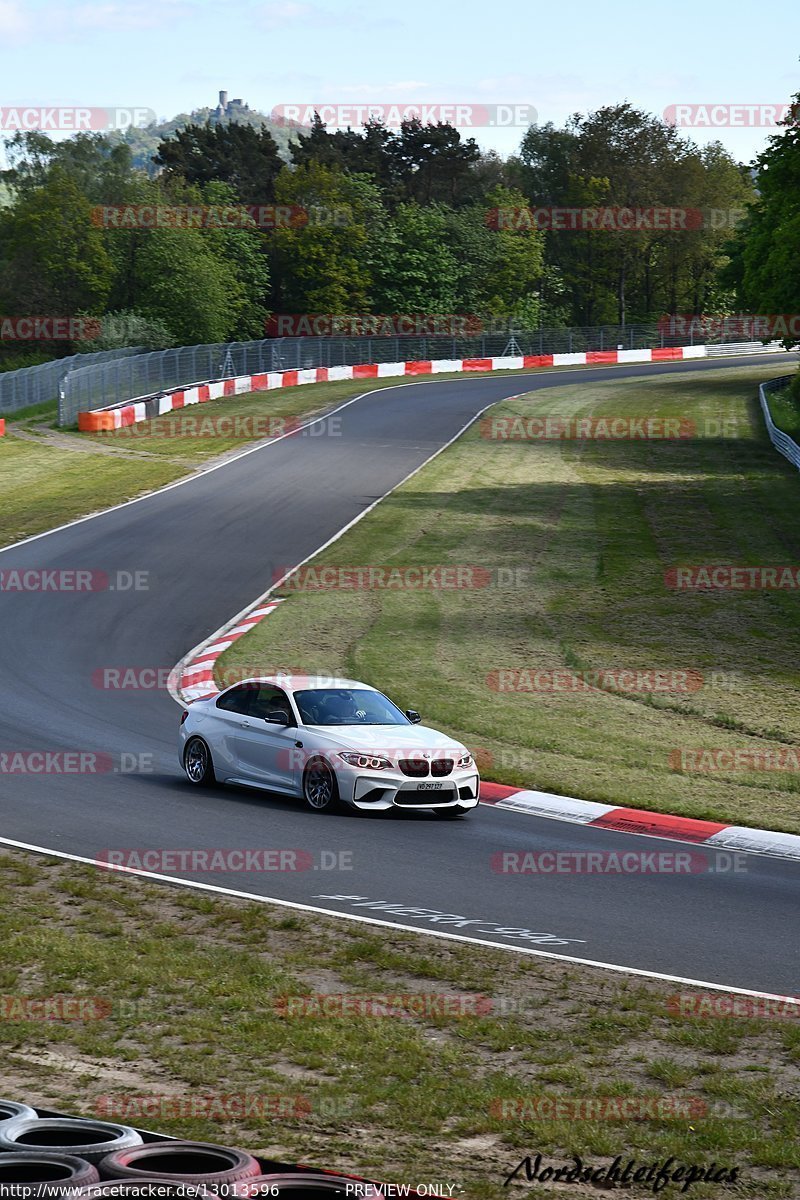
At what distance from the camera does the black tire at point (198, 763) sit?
55.1ft

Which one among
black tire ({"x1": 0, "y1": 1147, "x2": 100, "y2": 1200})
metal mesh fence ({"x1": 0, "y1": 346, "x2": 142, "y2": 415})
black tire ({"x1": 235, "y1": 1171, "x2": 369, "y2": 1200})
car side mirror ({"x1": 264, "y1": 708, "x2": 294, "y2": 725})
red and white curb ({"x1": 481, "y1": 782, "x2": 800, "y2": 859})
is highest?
metal mesh fence ({"x1": 0, "y1": 346, "x2": 142, "y2": 415})

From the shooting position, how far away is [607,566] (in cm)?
3062

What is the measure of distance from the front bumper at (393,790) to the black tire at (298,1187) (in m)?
9.54

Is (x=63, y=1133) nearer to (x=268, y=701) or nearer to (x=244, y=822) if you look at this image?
(x=244, y=822)

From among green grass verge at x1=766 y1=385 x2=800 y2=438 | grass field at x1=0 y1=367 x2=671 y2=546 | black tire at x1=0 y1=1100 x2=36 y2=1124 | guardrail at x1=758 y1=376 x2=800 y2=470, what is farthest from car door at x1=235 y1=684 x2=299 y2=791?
green grass verge at x1=766 y1=385 x2=800 y2=438

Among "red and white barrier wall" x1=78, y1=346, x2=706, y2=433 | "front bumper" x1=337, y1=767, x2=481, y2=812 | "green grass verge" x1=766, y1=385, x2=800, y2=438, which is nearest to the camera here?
"front bumper" x1=337, y1=767, x2=481, y2=812

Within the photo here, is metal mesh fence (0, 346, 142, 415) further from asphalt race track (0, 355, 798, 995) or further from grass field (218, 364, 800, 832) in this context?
asphalt race track (0, 355, 798, 995)

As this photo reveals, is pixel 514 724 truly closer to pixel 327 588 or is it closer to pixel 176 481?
pixel 327 588

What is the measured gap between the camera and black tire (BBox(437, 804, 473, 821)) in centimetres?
1570

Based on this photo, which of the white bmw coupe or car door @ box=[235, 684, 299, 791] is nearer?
the white bmw coupe

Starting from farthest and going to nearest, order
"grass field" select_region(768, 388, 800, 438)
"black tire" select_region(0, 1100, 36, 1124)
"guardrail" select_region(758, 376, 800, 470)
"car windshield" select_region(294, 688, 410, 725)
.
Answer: "grass field" select_region(768, 388, 800, 438) → "guardrail" select_region(758, 376, 800, 470) → "car windshield" select_region(294, 688, 410, 725) → "black tire" select_region(0, 1100, 36, 1124)

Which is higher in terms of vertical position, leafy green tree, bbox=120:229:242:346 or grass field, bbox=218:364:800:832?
leafy green tree, bbox=120:229:242:346

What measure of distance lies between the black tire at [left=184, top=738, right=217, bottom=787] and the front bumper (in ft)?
6.61

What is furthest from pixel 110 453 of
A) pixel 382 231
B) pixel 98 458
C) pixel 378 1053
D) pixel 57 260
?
pixel 382 231
